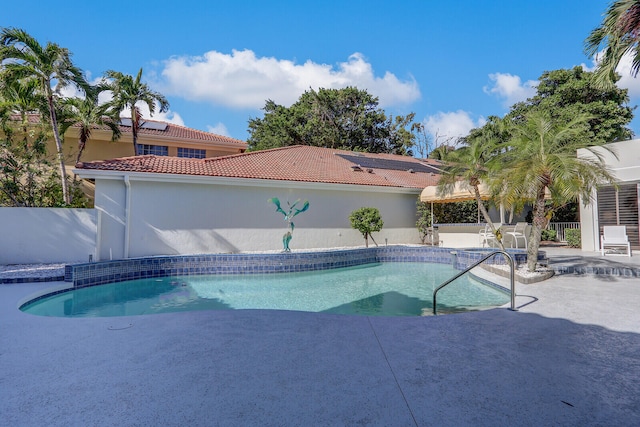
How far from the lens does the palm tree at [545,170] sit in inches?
446

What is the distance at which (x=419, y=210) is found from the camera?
25.0 m

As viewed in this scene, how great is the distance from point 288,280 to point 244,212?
6.08 m

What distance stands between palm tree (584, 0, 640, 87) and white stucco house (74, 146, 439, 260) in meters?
12.1

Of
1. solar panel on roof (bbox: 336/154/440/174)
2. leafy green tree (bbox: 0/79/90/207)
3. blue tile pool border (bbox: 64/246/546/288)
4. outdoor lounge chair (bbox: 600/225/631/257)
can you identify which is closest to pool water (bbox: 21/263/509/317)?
blue tile pool border (bbox: 64/246/546/288)

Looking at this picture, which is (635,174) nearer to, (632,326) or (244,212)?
(632,326)

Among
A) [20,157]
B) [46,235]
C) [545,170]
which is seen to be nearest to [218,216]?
[46,235]

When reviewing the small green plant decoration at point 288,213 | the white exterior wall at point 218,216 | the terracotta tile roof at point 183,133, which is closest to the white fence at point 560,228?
the white exterior wall at point 218,216

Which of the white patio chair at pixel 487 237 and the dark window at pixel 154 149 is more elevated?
the dark window at pixel 154 149

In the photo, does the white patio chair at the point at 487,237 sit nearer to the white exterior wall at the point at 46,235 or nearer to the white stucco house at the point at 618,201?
the white stucco house at the point at 618,201

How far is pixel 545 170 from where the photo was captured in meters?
11.7

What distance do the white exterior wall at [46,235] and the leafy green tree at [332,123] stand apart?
29.5 metres

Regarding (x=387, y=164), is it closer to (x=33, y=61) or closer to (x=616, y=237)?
(x=616, y=237)

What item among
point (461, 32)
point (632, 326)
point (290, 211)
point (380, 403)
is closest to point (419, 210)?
point (290, 211)

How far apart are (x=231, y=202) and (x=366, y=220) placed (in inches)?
309
